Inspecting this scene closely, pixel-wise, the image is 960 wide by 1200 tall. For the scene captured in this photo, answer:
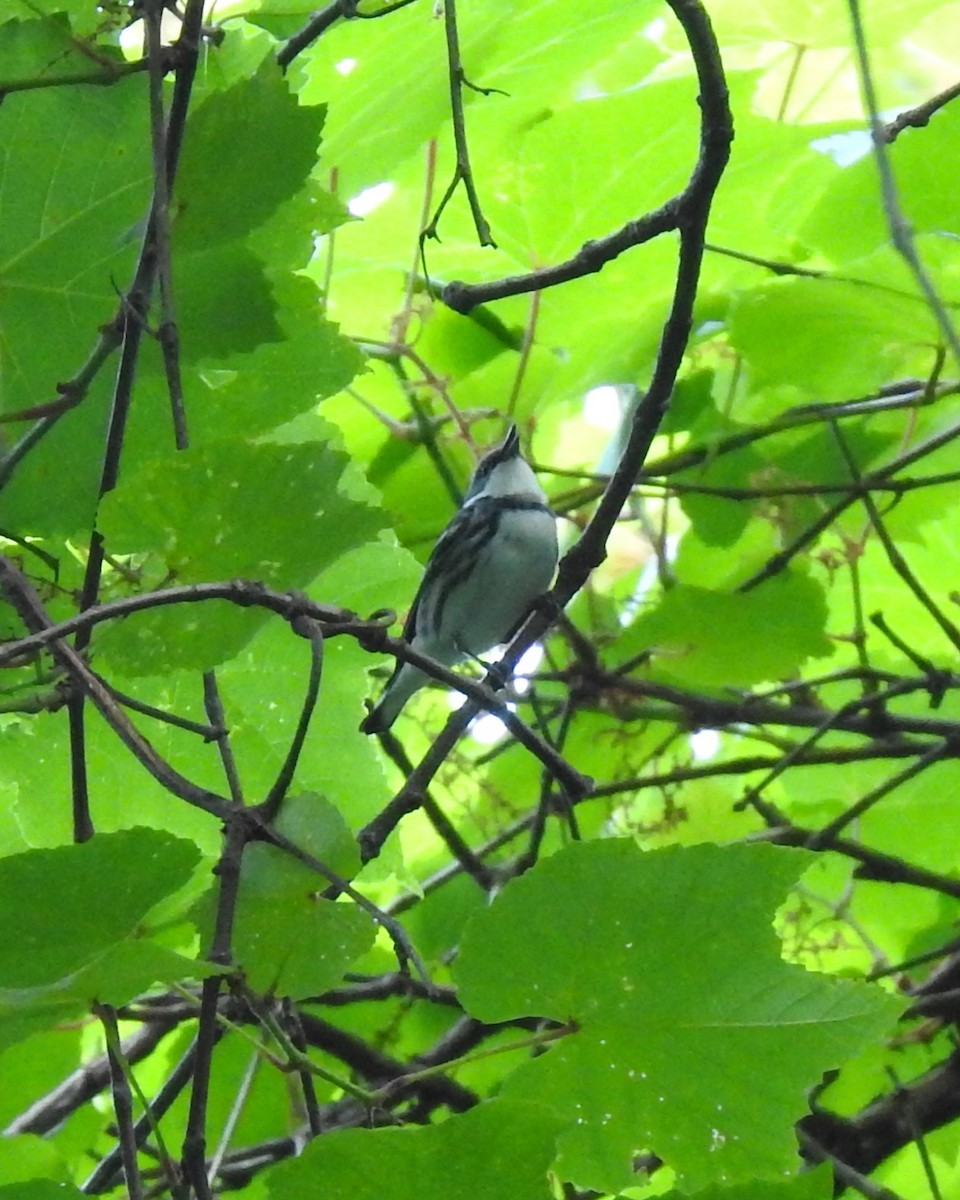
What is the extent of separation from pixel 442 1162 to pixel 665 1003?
151 millimetres

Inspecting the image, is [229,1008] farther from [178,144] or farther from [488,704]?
[178,144]

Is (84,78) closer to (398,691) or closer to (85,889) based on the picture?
(85,889)

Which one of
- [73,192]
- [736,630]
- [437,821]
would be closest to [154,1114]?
[437,821]

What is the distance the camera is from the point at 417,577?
1196 millimetres

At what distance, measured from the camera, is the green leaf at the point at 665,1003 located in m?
0.65

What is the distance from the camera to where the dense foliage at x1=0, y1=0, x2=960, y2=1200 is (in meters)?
0.66

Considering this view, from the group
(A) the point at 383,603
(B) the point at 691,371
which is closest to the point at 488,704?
(A) the point at 383,603

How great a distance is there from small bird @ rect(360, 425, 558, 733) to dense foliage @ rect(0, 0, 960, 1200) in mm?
122

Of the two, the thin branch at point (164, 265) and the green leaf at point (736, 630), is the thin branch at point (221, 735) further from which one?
the green leaf at point (736, 630)

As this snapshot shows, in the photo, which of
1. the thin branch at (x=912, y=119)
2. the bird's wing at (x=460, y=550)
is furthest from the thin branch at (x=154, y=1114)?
the bird's wing at (x=460, y=550)

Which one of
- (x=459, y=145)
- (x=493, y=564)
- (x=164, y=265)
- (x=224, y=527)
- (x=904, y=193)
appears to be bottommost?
(x=224, y=527)

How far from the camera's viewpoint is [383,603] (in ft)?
4.00

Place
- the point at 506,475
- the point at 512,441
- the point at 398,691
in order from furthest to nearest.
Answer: the point at 506,475 < the point at 398,691 < the point at 512,441

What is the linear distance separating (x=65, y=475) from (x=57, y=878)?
1.27 ft
